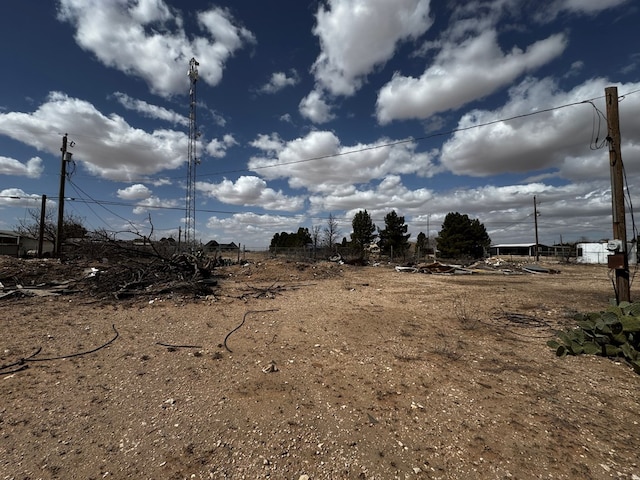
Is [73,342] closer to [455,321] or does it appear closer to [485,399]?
[485,399]

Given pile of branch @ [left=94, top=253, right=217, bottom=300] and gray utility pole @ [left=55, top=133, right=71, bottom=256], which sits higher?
gray utility pole @ [left=55, top=133, right=71, bottom=256]

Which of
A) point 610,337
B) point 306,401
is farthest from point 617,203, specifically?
point 306,401

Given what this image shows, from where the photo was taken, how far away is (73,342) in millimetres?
5266

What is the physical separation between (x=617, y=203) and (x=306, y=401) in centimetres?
732

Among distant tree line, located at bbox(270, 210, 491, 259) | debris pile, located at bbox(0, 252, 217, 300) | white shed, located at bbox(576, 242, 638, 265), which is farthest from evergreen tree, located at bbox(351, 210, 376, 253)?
debris pile, located at bbox(0, 252, 217, 300)

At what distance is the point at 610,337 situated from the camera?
4719 millimetres

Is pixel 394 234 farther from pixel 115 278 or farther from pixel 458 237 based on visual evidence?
pixel 115 278

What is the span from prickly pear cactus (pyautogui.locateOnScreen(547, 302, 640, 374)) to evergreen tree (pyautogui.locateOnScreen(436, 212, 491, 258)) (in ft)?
124

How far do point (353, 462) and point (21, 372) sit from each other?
4619mm

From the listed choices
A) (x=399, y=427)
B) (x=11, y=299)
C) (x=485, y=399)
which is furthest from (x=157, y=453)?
(x=11, y=299)

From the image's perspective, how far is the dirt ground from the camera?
2441mm

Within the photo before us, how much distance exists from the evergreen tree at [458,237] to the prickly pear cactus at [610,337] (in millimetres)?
37643

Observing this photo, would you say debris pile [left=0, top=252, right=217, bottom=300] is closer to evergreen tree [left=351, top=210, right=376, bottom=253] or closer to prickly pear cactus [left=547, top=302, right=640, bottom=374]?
prickly pear cactus [left=547, top=302, right=640, bottom=374]

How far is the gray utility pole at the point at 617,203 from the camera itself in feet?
19.6
